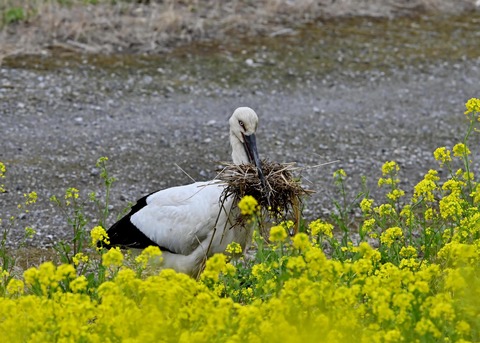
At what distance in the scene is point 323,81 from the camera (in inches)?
436

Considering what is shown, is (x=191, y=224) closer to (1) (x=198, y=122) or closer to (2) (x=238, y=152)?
(2) (x=238, y=152)

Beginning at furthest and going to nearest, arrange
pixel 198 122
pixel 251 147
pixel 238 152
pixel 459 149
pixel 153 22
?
pixel 153 22
pixel 198 122
pixel 238 152
pixel 251 147
pixel 459 149

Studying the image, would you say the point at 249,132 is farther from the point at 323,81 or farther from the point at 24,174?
the point at 323,81

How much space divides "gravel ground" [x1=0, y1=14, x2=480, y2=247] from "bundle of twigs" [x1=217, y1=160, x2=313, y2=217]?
2.02 metres

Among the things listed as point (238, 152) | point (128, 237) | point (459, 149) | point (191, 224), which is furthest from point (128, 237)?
point (459, 149)

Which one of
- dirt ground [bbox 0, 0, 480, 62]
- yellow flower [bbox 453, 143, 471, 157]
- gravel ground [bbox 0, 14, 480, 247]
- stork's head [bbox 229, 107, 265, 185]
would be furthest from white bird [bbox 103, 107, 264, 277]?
dirt ground [bbox 0, 0, 480, 62]

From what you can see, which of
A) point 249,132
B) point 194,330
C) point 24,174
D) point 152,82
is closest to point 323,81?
point 152,82

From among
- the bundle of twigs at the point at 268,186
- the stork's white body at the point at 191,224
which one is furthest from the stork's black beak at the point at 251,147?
the stork's white body at the point at 191,224

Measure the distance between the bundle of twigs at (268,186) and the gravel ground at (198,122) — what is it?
202 centimetres

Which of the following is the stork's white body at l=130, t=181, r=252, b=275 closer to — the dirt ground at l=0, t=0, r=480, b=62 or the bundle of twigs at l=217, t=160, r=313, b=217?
the bundle of twigs at l=217, t=160, r=313, b=217

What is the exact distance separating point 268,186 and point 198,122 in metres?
4.01

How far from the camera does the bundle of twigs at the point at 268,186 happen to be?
5.98 m

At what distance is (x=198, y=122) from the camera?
32.5 feet

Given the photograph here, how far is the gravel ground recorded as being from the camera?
28.5 ft
